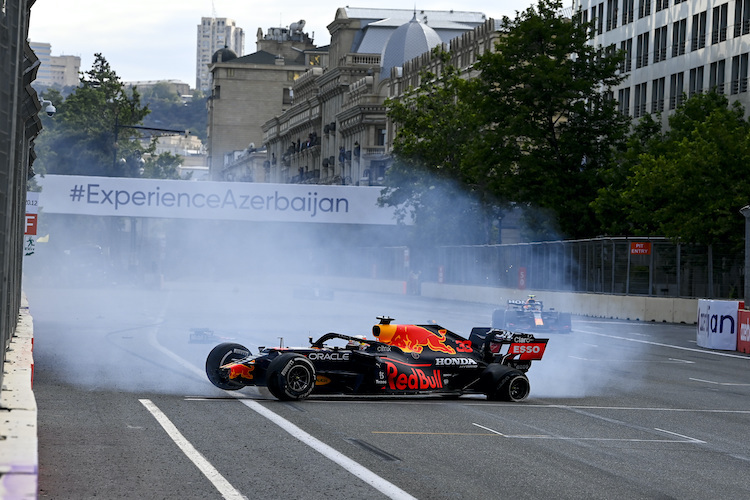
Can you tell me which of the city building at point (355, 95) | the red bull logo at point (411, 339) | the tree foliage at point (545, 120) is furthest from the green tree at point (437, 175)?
the red bull logo at point (411, 339)

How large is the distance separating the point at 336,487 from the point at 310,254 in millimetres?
82465

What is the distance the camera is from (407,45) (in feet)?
386

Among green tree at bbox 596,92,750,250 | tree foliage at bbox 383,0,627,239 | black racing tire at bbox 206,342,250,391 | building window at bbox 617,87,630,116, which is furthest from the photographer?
building window at bbox 617,87,630,116

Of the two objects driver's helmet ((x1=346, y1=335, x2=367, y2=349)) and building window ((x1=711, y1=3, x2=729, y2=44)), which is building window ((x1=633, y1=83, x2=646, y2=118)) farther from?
driver's helmet ((x1=346, y1=335, x2=367, y2=349))

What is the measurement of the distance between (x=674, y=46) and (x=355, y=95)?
166 feet

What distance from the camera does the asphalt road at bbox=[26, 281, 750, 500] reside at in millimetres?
10875

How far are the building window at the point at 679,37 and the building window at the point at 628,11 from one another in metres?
6.05

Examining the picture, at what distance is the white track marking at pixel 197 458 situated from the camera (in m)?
10.3

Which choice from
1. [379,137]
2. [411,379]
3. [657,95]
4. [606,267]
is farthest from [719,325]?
[379,137]

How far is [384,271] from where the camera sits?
8538cm

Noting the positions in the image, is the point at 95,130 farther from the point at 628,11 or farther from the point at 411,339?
the point at 411,339

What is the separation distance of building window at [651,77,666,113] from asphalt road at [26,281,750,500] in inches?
2085

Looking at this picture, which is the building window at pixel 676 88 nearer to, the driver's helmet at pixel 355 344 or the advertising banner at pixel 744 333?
the advertising banner at pixel 744 333

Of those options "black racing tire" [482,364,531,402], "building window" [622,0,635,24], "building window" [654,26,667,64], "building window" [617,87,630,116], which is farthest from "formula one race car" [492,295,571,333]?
"building window" [622,0,635,24]
